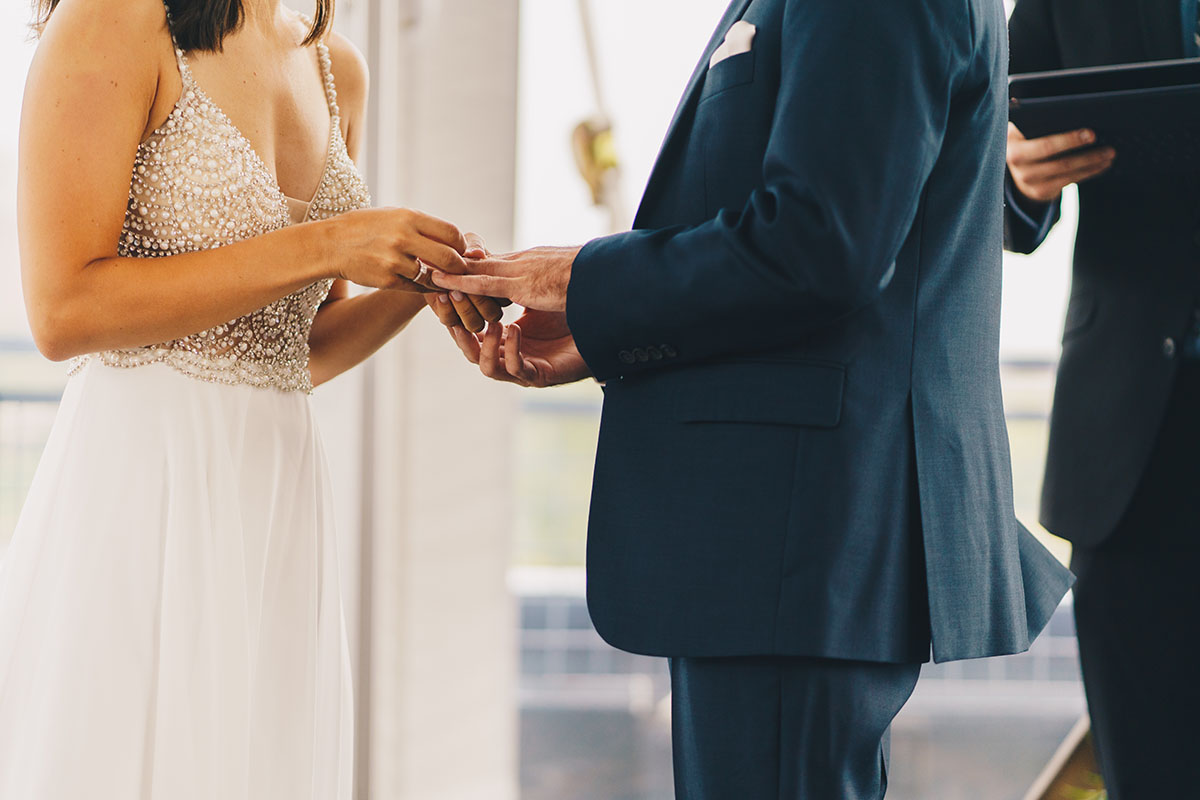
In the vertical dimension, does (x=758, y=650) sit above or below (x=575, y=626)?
above

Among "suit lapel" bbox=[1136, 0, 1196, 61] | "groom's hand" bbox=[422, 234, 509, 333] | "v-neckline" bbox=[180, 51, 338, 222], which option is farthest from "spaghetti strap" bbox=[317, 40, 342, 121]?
"suit lapel" bbox=[1136, 0, 1196, 61]

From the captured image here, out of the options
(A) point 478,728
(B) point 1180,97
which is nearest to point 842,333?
(B) point 1180,97

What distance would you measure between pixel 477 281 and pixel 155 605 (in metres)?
0.51

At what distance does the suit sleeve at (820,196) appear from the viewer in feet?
2.88

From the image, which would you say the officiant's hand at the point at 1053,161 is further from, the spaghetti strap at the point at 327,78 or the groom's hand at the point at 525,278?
the spaghetti strap at the point at 327,78

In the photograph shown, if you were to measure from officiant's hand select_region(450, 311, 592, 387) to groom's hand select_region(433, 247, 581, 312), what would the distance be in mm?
103

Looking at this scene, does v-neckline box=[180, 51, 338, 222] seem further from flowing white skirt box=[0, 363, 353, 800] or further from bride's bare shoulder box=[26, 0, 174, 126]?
flowing white skirt box=[0, 363, 353, 800]

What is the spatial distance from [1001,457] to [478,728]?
1.75m

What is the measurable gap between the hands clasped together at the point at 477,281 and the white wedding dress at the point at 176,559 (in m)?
0.16

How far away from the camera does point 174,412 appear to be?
1142 millimetres

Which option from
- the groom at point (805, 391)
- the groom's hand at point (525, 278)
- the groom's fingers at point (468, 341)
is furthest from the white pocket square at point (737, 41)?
the groom's fingers at point (468, 341)

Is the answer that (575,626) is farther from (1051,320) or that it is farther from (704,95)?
(704,95)

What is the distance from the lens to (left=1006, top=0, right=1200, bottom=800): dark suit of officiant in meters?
1.52

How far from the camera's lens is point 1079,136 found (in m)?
1.41
